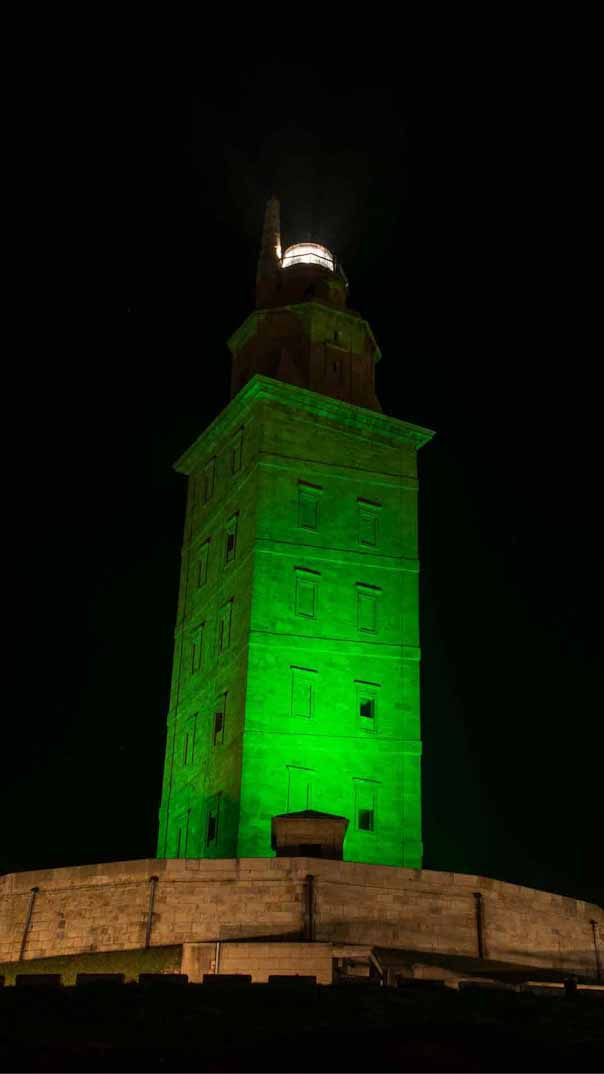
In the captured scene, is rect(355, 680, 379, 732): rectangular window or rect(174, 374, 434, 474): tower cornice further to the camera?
rect(174, 374, 434, 474): tower cornice

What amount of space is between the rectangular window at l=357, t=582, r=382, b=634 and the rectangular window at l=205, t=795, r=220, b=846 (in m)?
7.82

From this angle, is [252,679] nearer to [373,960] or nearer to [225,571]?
[225,571]

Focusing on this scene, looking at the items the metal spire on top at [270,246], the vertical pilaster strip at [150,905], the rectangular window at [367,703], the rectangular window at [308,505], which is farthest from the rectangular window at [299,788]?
the metal spire on top at [270,246]

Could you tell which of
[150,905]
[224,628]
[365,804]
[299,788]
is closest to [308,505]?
[224,628]

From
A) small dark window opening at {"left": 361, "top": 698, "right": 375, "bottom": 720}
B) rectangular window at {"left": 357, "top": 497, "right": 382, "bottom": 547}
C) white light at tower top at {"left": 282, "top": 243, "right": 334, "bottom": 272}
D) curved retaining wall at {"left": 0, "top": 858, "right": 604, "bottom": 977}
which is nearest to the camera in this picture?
curved retaining wall at {"left": 0, "top": 858, "right": 604, "bottom": 977}

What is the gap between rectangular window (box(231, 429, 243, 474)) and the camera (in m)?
45.3

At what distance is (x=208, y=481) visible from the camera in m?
47.6

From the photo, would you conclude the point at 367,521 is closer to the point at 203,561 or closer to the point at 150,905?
the point at 203,561

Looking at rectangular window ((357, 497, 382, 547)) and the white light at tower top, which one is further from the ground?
the white light at tower top

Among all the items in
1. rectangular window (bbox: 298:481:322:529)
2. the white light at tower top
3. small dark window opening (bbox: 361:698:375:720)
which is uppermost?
the white light at tower top

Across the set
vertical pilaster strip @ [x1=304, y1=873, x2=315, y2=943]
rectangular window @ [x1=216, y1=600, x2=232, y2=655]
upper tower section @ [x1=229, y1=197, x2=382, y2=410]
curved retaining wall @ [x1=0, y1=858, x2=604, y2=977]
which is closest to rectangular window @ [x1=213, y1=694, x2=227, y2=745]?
rectangular window @ [x1=216, y1=600, x2=232, y2=655]

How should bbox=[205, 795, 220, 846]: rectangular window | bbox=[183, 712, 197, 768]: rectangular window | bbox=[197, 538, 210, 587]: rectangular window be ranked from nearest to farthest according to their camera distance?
bbox=[205, 795, 220, 846]: rectangular window
bbox=[183, 712, 197, 768]: rectangular window
bbox=[197, 538, 210, 587]: rectangular window

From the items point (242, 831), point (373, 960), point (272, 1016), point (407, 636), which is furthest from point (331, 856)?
point (272, 1016)

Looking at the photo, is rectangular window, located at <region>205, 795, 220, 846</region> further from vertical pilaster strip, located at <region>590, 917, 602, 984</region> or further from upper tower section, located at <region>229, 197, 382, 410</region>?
upper tower section, located at <region>229, 197, 382, 410</region>
